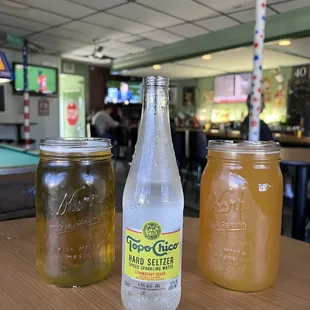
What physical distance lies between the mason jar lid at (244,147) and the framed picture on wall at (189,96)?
1035cm

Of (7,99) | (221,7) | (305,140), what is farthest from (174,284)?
(7,99)

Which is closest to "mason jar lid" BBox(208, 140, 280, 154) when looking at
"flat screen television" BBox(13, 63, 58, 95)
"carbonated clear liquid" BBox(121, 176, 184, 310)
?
"carbonated clear liquid" BBox(121, 176, 184, 310)

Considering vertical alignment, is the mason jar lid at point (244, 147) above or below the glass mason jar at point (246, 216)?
above

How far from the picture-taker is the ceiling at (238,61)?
609 centimetres

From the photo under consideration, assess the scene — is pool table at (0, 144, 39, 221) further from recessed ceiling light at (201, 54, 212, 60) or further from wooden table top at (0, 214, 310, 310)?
recessed ceiling light at (201, 54, 212, 60)

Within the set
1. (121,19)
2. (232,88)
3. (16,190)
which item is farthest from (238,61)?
(16,190)

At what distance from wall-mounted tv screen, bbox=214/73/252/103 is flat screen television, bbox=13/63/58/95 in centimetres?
456

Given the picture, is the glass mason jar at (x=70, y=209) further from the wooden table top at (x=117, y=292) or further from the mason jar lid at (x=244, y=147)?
the mason jar lid at (x=244, y=147)

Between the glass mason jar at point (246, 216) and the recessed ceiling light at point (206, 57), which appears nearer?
the glass mason jar at point (246, 216)

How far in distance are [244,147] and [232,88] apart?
9319 mm

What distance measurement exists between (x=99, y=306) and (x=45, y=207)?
0.65 feet

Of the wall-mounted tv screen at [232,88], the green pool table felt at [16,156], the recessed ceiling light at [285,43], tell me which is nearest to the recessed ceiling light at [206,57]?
the recessed ceiling light at [285,43]

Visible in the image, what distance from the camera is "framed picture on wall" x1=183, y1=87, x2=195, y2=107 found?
10805mm

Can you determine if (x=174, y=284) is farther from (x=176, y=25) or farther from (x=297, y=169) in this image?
(x=176, y=25)
